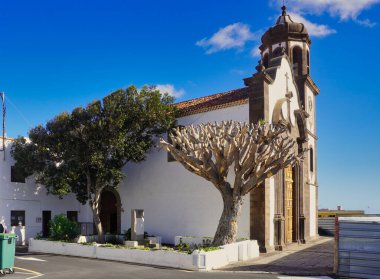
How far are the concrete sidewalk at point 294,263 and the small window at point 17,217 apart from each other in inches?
604

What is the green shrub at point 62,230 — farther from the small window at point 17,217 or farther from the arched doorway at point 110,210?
the arched doorway at point 110,210

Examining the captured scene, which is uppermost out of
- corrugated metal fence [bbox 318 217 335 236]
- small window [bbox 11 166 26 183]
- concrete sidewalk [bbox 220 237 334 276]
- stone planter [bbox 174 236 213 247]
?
small window [bbox 11 166 26 183]

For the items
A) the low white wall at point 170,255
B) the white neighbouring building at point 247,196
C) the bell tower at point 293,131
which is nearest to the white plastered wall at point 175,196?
the white neighbouring building at point 247,196

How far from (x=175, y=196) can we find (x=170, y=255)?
296 inches

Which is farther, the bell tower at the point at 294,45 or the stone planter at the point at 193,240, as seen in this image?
the bell tower at the point at 294,45

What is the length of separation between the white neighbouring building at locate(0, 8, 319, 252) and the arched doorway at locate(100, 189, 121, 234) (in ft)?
0.21

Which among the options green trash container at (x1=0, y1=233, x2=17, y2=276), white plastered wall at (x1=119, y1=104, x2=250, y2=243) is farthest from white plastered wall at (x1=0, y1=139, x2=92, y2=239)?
green trash container at (x1=0, y1=233, x2=17, y2=276)

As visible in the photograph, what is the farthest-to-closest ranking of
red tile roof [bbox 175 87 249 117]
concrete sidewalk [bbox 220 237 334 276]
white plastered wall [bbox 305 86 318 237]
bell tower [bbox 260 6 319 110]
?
white plastered wall [bbox 305 86 318 237], bell tower [bbox 260 6 319 110], red tile roof [bbox 175 87 249 117], concrete sidewalk [bbox 220 237 334 276]

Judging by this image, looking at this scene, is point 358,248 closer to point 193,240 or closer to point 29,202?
point 193,240

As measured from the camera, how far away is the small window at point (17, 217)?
25.4 meters

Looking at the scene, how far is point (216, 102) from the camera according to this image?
23.7m

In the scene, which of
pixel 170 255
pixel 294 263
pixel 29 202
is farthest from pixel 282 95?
pixel 29 202

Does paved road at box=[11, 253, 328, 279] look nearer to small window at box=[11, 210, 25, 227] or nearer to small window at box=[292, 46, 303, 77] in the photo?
small window at box=[11, 210, 25, 227]

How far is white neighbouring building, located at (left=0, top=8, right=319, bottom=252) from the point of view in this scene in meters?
21.4
